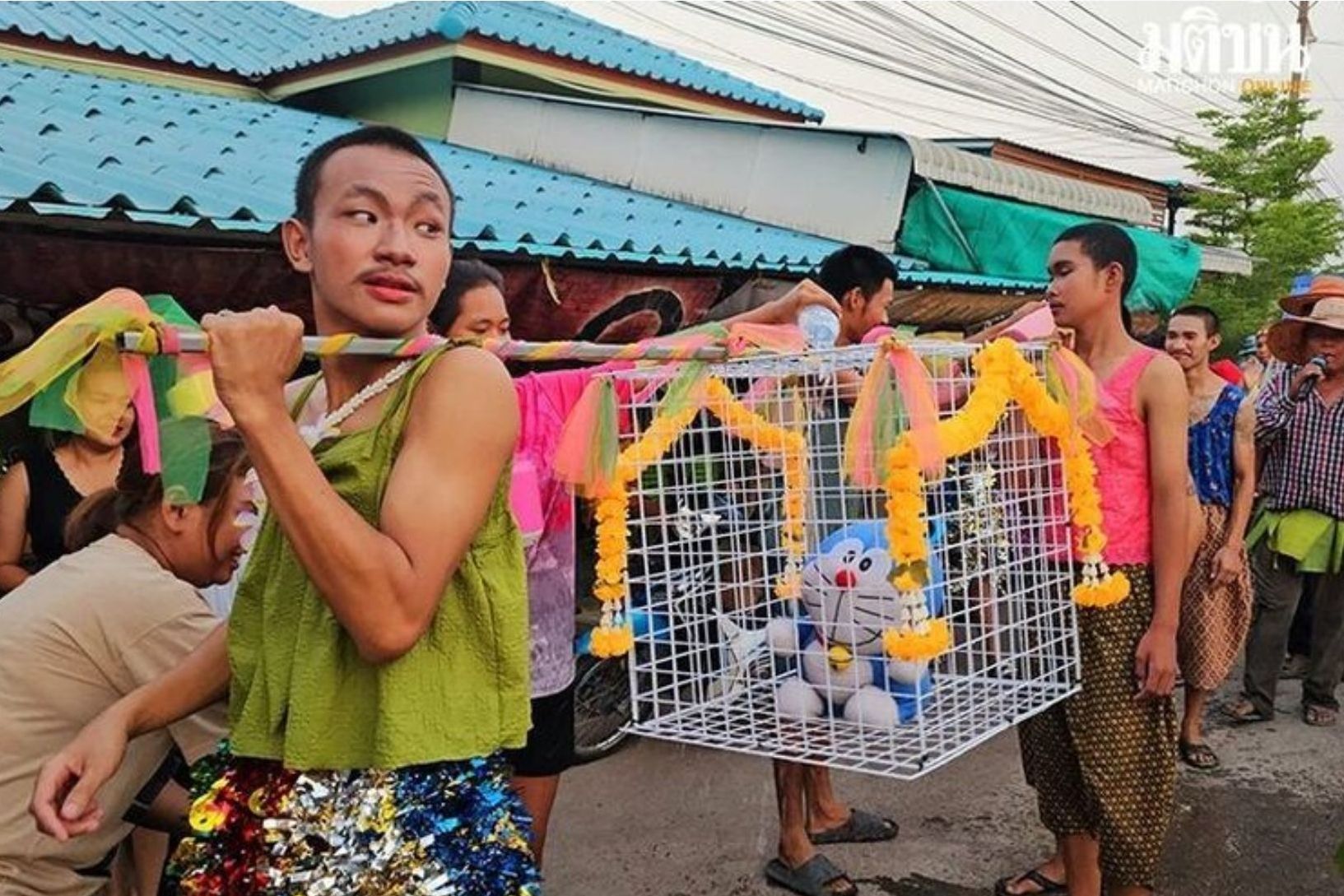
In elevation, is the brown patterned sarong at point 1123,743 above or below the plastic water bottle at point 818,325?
below

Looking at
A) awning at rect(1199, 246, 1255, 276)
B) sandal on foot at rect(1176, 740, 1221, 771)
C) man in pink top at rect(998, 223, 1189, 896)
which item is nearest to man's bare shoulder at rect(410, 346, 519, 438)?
man in pink top at rect(998, 223, 1189, 896)

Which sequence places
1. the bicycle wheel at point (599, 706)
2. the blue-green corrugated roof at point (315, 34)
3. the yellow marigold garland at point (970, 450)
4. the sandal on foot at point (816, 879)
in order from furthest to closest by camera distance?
the blue-green corrugated roof at point (315, 34), the bicycle wheel at point (599, 706), the sandal on foot at point (816, 879), the yellow marigold garland at point (970, 450)

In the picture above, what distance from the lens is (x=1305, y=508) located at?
500cm

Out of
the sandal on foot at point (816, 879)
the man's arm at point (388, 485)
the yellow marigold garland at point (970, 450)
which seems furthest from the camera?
the sandal on foot at point (816, 879)

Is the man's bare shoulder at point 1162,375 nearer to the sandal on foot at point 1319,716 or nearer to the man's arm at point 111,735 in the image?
the man's arm at point 111,735

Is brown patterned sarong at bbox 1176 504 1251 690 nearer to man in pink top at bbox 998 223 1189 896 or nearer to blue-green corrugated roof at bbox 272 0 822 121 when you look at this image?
man in pink top at bbox 998 223 1189 896

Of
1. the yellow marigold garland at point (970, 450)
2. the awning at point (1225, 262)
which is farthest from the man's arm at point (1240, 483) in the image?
the awning at point (1225, 262)

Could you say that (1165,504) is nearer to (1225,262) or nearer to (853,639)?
(853,639)

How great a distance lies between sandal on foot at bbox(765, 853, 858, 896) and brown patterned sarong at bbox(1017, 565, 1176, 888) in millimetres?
832

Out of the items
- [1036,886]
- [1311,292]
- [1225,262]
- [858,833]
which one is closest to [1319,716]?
[1311,292]

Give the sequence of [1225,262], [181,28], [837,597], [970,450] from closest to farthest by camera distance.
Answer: [970,450], [837,597], [181,28], [1225,262]

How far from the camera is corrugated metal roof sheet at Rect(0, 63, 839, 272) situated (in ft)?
12.1

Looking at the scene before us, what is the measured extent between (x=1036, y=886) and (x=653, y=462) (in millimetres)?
1948

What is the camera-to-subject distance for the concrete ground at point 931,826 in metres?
3.38
